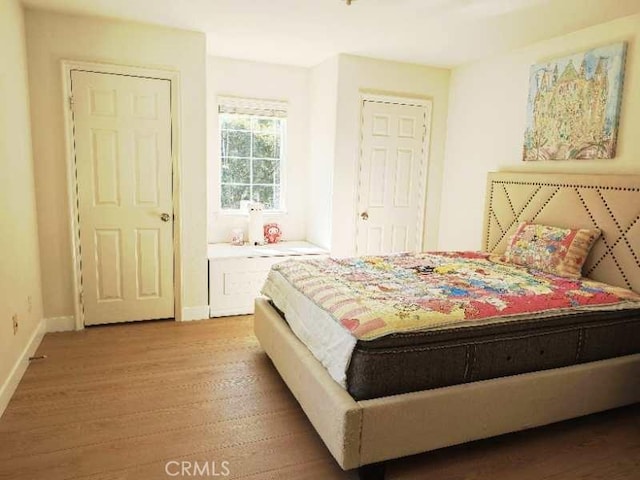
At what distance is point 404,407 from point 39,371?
239 cm

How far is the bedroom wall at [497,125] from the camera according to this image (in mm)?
2957

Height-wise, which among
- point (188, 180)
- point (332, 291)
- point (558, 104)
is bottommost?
point (332, 291)

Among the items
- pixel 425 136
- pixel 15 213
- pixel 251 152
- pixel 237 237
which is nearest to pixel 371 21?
pixel 425 136

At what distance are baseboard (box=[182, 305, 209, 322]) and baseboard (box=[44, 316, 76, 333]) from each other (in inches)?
34.2

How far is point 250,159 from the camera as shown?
471cm

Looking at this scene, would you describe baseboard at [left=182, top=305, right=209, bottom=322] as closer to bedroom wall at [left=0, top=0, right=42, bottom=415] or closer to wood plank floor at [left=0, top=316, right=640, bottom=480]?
wood plank floor at [left=0, top=316, right=640, bottom=480]

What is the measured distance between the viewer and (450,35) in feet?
11.5

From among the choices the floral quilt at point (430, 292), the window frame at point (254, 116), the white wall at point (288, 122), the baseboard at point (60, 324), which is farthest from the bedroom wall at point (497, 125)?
the baseboard at point (60, 324)

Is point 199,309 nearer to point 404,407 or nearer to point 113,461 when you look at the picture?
point 113,461

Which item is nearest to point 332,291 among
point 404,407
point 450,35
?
point 404,407

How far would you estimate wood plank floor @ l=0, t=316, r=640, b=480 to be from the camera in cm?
203

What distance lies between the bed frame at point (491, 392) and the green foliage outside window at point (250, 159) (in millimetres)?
1816

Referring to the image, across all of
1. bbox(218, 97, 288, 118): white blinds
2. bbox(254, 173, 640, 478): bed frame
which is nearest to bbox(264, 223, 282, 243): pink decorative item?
bbox(218, 97, 288, 118): white blinds

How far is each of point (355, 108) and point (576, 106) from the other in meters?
1.87
